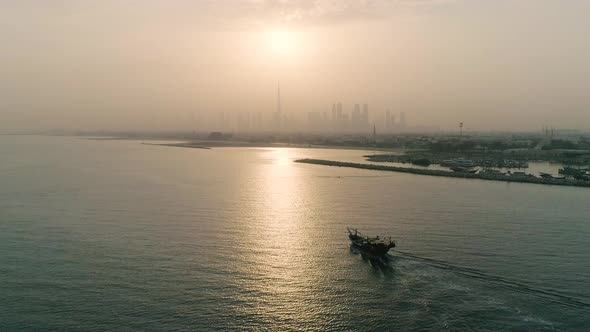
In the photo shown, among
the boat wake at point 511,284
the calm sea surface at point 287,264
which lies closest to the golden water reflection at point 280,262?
the calm sea surface at point 287,264

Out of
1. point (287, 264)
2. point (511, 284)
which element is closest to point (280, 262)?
point (287, 264)

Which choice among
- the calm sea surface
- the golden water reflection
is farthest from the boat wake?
the golden water reflection

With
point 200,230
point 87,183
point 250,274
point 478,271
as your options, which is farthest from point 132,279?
point 87,183

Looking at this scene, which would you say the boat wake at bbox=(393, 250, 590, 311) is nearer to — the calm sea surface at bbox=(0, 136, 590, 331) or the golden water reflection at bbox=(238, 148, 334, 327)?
the calm sea surface at bbox=(0, 136, 590, 331)

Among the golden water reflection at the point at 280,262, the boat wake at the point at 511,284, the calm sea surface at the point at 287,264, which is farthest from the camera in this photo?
the boat wake at the point at 511,284

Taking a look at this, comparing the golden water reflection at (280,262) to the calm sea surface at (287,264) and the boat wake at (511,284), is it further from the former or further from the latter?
the boat wake at (511,284)

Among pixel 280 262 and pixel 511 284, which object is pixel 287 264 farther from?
pixel 511 284
